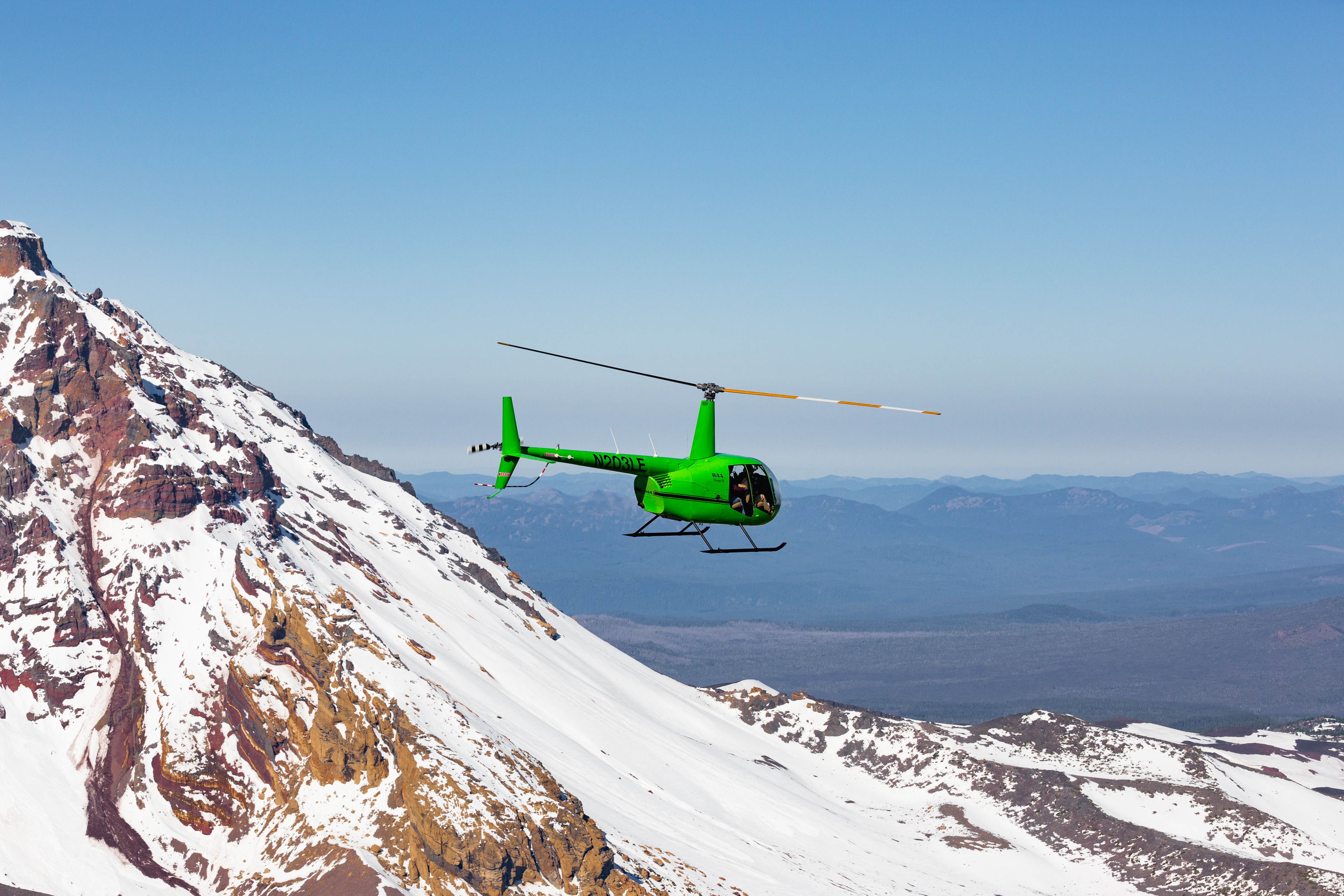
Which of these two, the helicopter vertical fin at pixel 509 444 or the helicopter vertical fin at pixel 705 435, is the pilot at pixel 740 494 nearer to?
the helicopter vertical fin at pixel 705 435

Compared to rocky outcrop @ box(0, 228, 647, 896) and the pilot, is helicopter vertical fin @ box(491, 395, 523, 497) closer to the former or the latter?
the pilot

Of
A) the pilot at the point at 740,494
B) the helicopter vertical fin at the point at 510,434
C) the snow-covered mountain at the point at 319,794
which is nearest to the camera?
the pilot at the point at 740,494

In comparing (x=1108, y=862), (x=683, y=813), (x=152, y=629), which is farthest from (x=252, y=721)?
(x=1108, y=862)

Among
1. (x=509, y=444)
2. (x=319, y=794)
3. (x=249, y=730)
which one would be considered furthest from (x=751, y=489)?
(x=249, y=730)

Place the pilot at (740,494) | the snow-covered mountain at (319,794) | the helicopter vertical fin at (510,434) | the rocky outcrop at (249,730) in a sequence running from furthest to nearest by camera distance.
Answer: the snow-covered mountain at (319,794), the rocky outcrop at (249,730), the helicopter vertical fin at (510,434), the pilot at (740,494)

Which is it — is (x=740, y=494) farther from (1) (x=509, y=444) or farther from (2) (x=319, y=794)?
(2) (x=319, y=794)

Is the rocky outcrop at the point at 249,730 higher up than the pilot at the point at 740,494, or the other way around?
the pilot at the point at 740,494

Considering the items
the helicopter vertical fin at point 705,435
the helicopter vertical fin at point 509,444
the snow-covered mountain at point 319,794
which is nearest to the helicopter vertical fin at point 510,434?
the helicopter vertical fin at point 509,444
